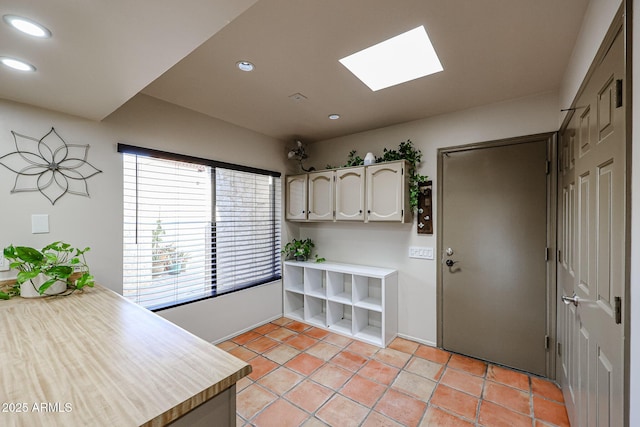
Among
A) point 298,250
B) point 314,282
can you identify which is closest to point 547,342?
point 314,282

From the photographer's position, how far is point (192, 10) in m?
0.99

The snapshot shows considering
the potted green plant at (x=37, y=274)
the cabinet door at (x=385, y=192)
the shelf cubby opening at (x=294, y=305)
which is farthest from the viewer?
the shelf cubby opening at (x=294, y=305)

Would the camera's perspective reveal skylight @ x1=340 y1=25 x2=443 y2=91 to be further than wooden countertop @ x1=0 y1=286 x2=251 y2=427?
Yes

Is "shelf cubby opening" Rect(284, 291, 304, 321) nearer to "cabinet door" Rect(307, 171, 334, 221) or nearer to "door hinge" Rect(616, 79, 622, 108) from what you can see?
"cabinet door" Rect(307, 171, 334, 221)

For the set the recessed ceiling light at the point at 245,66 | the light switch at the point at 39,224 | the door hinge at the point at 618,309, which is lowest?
the door hinge at the point at 618,309

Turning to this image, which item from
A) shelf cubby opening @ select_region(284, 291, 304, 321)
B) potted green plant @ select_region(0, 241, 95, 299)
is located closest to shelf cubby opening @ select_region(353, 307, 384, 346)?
shelf cubby opening @ select_region(284, 291, 304, 321)

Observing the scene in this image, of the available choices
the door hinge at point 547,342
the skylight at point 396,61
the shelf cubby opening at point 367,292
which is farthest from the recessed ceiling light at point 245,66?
the door hinge at point 547,342

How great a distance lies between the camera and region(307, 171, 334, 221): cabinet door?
131 inches

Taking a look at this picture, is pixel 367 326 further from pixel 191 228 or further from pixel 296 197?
pixel 191 228

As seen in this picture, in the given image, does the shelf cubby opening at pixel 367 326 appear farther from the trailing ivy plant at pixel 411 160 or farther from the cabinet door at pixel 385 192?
the trailing ivy plant at pixel 411 160

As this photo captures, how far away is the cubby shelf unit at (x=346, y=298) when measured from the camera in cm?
293

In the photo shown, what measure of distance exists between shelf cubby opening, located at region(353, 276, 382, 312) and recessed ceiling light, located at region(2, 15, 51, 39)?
9.49ft

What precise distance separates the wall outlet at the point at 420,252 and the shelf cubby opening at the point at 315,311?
1329 millimetres

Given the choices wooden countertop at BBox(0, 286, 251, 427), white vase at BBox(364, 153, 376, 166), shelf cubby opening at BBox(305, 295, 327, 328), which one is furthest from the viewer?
shelf cubby opening at BBox(305, 295, 327, 328)
